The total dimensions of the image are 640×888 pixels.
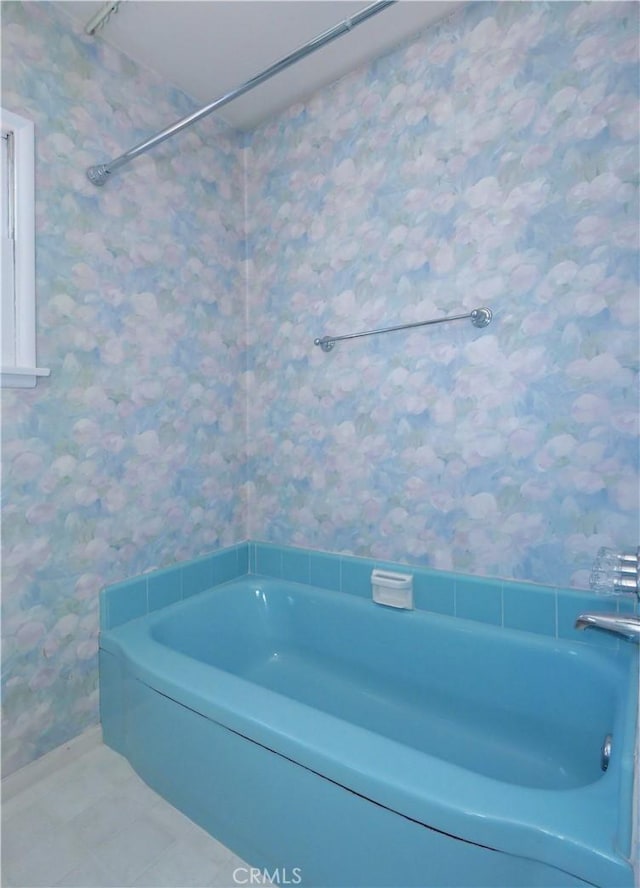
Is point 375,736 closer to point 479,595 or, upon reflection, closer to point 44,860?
point 479,595

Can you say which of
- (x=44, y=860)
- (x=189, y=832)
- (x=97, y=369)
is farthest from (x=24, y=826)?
(x=97, y=369)

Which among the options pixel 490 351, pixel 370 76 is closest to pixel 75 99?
pixel 370 76

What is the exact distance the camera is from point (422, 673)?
1.59 meters

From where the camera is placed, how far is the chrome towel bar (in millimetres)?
1501

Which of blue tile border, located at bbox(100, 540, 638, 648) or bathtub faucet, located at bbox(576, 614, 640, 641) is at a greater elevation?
bathtub faucet, located at bbox(576, 614, 640, 641)

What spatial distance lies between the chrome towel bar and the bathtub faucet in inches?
37.1

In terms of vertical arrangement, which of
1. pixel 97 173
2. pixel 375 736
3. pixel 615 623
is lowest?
pixel 375 736

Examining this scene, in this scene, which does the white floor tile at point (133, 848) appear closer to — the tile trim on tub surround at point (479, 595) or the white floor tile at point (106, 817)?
the white floor tile at point (106, 817)

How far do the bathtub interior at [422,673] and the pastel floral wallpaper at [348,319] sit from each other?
225 mm

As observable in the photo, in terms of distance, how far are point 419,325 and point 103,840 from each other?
180cm

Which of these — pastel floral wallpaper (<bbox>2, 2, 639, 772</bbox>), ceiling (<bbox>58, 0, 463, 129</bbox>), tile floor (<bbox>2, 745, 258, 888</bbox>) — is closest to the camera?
tile floor (<bbox>2, 745, 258, 888</bbox>)

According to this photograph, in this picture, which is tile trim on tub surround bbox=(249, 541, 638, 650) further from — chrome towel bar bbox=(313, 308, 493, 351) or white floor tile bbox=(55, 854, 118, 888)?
white floor tile bbox=(55, 854, 118, 888)

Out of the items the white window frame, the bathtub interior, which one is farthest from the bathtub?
the white window frame

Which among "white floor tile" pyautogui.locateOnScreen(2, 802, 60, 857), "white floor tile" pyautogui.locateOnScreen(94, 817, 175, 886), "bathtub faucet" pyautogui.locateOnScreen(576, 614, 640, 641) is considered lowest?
"white floor tile" pyautogui.locateOnScreen(2, 802, 60, 857)
